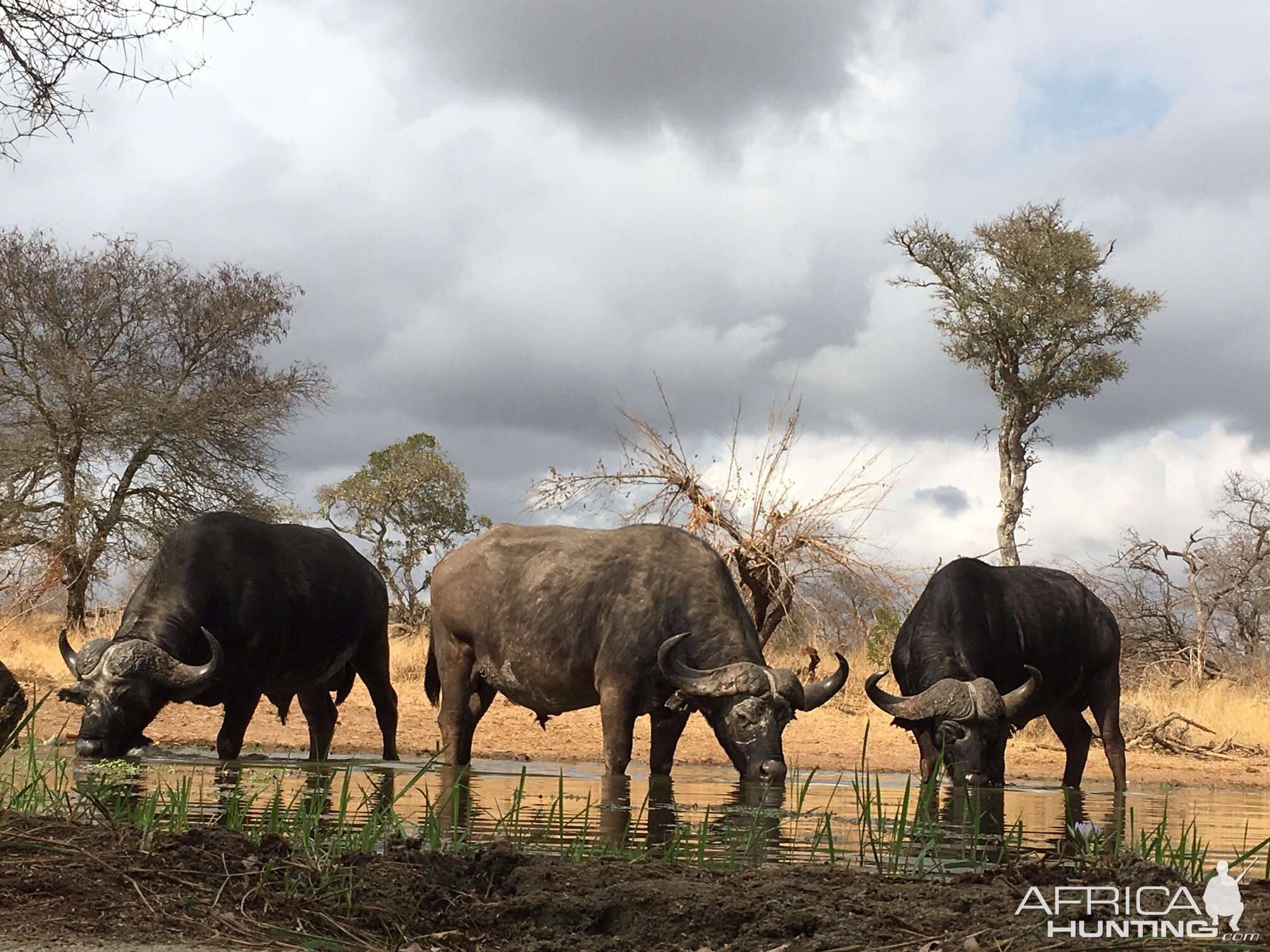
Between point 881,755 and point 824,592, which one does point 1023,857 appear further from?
point 824,592

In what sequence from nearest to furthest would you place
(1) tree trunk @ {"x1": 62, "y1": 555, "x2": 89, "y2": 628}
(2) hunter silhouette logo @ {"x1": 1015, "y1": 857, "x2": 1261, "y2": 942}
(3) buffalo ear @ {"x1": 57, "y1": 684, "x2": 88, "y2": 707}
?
1. (2) hunter silhouette logo @ {"x1": 1015, "y1": 857, "x2": 1261, "y2": 942}
2. (3) buffalo ear @ {"x1": 57, "y1": 684, "x2": 88, "y2": 707}
3. (1) tree trunk @ {"x1": 62, "y1": 555, "x2": 89, "y2": 628}

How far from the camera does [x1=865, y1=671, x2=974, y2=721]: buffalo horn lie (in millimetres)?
10375

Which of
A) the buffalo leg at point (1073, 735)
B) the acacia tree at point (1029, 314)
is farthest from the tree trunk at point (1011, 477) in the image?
the buffalo leg at point (1073, 735)

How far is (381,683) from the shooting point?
42.1 feet

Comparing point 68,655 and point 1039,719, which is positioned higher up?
point 68,655

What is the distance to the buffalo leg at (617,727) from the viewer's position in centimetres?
1013

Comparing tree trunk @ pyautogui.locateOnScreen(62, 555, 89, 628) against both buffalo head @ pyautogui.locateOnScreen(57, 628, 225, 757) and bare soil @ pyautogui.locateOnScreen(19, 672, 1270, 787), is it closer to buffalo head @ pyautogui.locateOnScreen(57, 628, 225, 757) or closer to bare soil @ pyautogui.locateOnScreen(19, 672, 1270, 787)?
bare soil @ pyautogui.locateOnScreen(19, 672, 1270, 787)

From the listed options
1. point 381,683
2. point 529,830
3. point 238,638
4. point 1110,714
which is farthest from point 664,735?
point 529,830

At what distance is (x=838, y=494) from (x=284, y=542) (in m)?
8.79

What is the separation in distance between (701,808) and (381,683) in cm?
511

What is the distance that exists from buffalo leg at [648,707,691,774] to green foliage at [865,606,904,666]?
10.6 meters

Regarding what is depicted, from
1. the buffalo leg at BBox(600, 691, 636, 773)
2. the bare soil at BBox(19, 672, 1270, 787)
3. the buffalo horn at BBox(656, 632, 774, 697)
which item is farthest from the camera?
the bare soil at BBox(19, 672, 1270, 787)

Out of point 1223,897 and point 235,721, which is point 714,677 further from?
point 1223,897

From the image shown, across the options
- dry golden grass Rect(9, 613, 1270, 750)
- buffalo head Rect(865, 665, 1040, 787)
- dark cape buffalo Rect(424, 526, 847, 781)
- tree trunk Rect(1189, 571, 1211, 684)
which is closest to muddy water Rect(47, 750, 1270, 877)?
buffalo head Rect(865, 665, 1040, 787)
